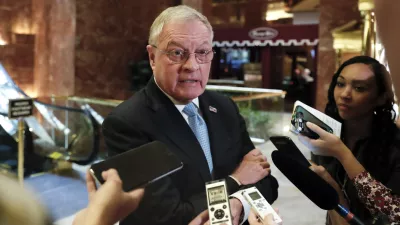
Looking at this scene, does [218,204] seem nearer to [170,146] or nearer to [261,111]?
[170,146]

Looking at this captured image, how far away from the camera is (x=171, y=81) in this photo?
109 centimetres

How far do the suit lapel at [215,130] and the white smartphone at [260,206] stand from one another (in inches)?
13.5

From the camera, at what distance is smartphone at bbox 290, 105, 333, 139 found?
105 cm

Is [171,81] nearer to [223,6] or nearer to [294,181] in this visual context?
[294,181]

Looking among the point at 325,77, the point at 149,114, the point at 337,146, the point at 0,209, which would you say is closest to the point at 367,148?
the point at 337,146

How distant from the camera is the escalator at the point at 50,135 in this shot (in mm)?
4484

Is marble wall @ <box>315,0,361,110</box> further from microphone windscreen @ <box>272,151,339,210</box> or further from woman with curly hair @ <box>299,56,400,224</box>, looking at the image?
microphone windscreen @ <box>272,151,339,210</box>

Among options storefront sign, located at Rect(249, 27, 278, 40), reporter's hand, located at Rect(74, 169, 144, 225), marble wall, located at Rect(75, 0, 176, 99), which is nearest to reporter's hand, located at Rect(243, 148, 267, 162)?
reporter's hand, located at Rect(74, 169, 144, 225)

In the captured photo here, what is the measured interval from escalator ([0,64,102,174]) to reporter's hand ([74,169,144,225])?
4.03 meters

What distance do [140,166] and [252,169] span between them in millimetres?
575

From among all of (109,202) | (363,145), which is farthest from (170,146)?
(363,145)

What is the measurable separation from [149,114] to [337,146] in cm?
50

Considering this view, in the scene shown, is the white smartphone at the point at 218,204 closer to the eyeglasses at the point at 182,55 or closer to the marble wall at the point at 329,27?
the eyeglasses at the point at 182,55

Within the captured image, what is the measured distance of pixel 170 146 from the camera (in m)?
1.06
